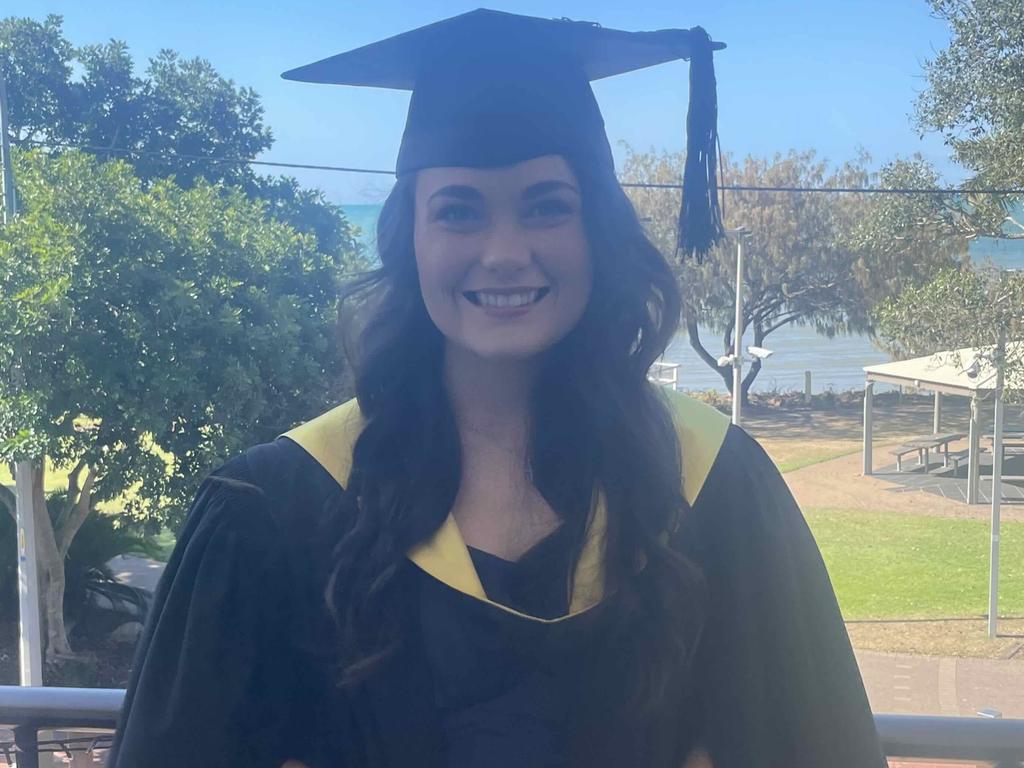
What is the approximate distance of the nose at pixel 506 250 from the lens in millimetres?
895

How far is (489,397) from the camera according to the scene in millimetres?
984

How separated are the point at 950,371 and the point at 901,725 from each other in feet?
23.7

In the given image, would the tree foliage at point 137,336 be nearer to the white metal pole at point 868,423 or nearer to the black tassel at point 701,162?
the black tassel at point 701,162

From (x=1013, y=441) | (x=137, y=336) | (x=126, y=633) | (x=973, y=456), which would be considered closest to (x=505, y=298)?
(x=137, y=336)

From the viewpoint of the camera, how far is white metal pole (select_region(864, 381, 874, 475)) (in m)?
10.9

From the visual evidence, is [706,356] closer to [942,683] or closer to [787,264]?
[787,264]

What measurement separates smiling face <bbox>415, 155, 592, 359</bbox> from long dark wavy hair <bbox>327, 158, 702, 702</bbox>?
0.03 meters

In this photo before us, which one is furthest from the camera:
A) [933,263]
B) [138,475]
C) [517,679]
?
[933,263]

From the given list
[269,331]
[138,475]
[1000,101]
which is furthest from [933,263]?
[138,475]

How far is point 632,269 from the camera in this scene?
0.96m

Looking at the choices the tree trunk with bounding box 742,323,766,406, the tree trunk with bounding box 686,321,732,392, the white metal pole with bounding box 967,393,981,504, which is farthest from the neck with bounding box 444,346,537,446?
the tree trunk with bounding box 742,323,766,406

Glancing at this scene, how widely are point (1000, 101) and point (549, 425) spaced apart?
219 inches

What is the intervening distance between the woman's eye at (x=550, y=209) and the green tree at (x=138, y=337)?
184 inches

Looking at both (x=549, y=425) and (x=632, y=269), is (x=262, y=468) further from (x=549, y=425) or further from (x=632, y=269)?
(x=632, y=269)
